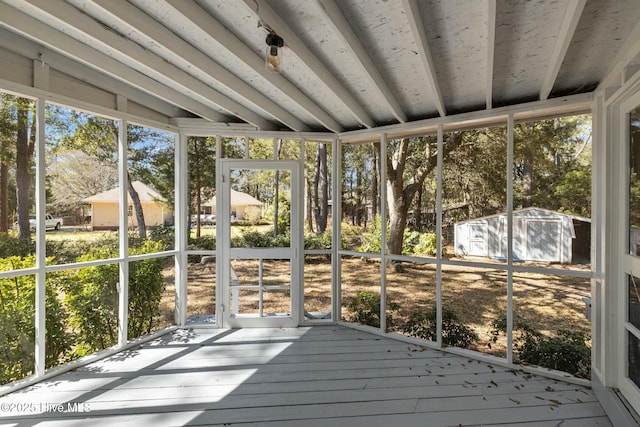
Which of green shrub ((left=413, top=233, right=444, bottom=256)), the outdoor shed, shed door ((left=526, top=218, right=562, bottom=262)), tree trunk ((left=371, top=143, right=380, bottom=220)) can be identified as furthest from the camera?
tree trunk ((left=371, top=143, right=380, bottom=220))

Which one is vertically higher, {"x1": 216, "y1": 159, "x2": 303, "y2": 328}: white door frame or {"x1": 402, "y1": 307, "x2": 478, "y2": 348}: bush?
{"x1": 216, "y1": 159, "x2": 303, "y2": 328}: white door frame

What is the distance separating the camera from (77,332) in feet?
9.32

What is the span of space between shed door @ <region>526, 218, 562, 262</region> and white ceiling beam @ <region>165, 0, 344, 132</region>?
3.97m

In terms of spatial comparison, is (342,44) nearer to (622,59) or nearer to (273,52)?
(273,52)

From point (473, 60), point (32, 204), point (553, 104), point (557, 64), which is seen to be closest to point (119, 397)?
point (32, 204)

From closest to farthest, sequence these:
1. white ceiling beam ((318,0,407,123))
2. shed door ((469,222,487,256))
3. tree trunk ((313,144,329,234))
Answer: white ceiling beam ((318,0,407,123))
tree trunk ((313,144,329,234))
shed door ((469,222,487,256))

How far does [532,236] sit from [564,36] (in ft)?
12.9

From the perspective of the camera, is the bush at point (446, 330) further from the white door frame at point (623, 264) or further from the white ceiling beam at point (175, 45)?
the white ceiling beam at point (175, 45)

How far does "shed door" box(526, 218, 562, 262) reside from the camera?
14.2ft

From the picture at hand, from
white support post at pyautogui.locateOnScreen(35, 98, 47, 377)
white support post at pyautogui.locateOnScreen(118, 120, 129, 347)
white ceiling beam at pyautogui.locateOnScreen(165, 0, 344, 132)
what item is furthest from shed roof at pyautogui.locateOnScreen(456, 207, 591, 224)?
white support post at pyautogui.locateOnScreen(35, 98, 47, 377)

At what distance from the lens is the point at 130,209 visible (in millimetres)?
3209

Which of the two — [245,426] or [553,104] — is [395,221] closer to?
[553,104]

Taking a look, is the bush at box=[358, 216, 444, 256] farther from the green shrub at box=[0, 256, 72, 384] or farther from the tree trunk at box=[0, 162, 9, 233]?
the tree trunk at box=[0, 162, 9, 233]

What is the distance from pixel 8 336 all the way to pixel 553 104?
4.78 m
